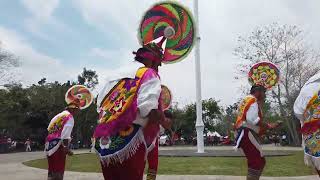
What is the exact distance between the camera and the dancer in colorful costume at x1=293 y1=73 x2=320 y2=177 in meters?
4.81

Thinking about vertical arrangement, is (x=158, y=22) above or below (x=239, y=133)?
above

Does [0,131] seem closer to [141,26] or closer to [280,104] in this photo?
[280,104]

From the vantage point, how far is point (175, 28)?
4.77m

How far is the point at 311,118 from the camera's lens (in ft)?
16.0

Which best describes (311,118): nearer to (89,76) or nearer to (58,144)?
(58,144)

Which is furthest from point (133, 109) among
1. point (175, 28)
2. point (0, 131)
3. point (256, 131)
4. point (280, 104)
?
point (0, 131)

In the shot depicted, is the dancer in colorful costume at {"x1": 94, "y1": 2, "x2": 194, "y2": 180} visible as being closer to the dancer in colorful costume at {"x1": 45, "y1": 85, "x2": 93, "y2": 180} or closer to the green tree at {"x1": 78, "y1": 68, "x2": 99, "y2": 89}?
the dancer in colorful costume at {"x1": 45, "y1": 85, "x2": 93, "y2": 180}

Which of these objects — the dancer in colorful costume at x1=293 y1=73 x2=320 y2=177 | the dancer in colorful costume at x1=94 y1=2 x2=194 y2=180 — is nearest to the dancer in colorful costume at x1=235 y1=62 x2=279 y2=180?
the dancer in colorful costume at x1=293 y1=73 x2=320 y2=177

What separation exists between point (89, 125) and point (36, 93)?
6.40 meters

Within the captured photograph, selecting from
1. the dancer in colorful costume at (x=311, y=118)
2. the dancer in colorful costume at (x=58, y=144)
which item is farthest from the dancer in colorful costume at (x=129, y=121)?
the dancer in colorful costume at (x=58, y=144)

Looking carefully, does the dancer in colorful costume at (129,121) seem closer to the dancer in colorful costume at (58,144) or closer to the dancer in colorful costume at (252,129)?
the dancer in colorful costume at (252,129)

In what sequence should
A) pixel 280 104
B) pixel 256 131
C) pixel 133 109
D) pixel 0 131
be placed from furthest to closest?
pixel 0 131 → pixel 280 104 → pixel 256 131 → pixel 133 109

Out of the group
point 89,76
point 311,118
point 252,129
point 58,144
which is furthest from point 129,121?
point 89,76

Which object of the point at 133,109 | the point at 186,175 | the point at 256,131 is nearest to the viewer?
the point at 133,109
